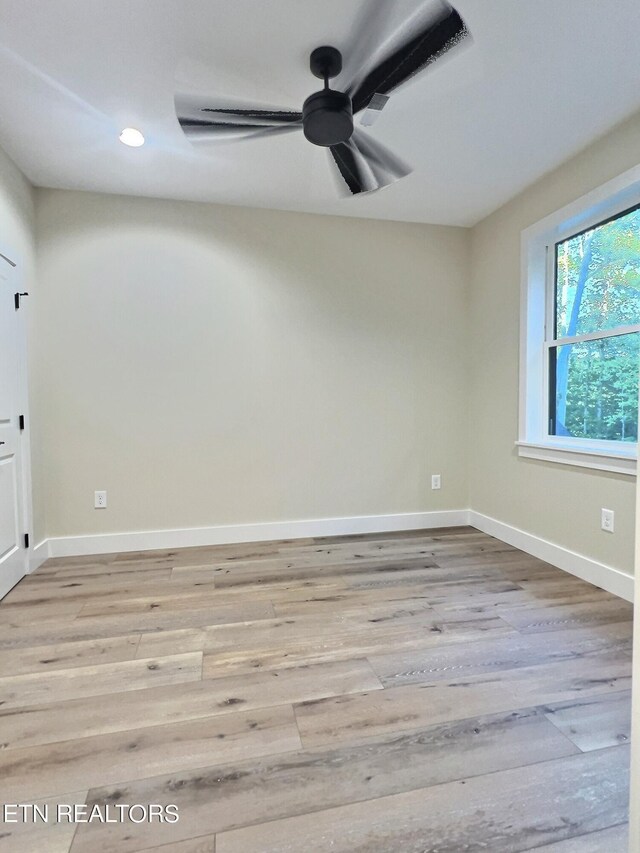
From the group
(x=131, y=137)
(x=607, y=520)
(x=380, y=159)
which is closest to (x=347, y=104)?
(x=380, y=159)

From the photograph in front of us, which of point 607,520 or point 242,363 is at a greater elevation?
point 242,363

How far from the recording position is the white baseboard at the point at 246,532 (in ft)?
9.37

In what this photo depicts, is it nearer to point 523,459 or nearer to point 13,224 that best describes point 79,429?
point 13,224

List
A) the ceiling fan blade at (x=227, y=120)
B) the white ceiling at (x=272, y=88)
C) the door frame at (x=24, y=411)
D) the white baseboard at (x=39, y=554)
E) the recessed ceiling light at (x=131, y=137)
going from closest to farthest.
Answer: the white ceiling at (x=272, y=88)
the ceiling fan blade at (x=227, y=120)
the recessed ceiling light at (x=131, y=137)
the door frame at (x=24, y=411)
the white baseboard at (x=39, y=554)

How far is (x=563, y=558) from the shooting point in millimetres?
2533

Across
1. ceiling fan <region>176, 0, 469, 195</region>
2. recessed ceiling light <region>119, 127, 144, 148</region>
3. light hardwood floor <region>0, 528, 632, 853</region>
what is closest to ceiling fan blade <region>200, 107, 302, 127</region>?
ceiling fan <region>176, 0, 469, 195</region>

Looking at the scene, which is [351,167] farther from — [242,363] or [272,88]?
[242,363]

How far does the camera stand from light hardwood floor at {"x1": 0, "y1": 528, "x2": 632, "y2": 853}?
993 millimetres

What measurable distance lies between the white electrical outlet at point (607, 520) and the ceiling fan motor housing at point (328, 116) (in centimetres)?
233

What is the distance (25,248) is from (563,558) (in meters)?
3.89

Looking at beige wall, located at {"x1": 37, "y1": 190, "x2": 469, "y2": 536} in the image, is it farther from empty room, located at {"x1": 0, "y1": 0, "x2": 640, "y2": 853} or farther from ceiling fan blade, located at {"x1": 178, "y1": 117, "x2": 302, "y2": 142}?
ceiling fan blade, located at {"x1": 178, "y1": 117, "x2": 302, "y2": 142}

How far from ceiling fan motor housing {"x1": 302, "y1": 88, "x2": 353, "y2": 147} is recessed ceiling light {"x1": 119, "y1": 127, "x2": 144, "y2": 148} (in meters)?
1.01

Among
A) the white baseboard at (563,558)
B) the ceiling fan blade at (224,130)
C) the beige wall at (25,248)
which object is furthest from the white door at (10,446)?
the white baseboard at (563,558)

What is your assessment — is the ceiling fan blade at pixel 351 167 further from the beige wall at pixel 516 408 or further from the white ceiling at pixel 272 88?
the beige wall at pixel 516 408
